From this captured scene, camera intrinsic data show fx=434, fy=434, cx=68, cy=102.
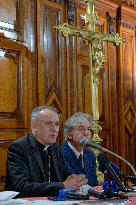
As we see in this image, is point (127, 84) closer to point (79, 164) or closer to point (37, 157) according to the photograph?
point (79, 164)

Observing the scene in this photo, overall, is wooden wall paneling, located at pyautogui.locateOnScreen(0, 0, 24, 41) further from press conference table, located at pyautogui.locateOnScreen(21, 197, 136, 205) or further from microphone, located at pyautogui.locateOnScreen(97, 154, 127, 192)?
press conference table, located at pyautogui.locateOnScreen(21, 197, 136, 205)

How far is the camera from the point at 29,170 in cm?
334

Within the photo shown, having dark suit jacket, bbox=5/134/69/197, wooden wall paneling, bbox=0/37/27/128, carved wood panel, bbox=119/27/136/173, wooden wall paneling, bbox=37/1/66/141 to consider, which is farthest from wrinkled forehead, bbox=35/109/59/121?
carved wood panel, bbox=119/27/136/173

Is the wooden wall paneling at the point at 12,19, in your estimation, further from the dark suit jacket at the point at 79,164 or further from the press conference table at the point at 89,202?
the press conference table at the point at 89,202

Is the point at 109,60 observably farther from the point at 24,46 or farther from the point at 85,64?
the point at 24,46

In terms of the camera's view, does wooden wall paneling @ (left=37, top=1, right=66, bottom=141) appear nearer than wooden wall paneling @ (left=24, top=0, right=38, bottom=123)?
No

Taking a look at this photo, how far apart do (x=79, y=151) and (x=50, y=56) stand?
74.4 inches

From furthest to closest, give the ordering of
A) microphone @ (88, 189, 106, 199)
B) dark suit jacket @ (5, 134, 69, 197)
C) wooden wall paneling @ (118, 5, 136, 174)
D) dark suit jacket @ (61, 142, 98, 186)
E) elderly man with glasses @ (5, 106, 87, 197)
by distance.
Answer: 1. wooden wall paneling @ (118, 5, 136, 174)
2. dark suit jacket @ (61, 142, 98, 186)
3. elderly man with glasses @ (5, 106, 87, 197)
4. dark suit jacket @ (5, 134, 69, 197)
5. microphone @ (88, 189, 106, 199)

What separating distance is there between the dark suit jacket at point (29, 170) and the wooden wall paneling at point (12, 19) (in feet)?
6.01

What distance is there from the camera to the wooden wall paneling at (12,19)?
4.91 m

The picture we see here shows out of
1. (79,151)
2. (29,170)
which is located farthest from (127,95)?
(29,170)

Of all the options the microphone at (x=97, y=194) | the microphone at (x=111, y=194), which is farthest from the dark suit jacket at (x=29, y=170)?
the microphone at (x=111, y=194)

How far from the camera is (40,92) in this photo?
17.5 feet

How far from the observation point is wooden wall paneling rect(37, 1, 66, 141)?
541cm
